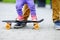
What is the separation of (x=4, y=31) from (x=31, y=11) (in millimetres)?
787

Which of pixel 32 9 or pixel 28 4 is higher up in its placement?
pixel 28 4

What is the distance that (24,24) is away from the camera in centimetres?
671

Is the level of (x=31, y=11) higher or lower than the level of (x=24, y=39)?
higher

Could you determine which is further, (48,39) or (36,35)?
(36,35)

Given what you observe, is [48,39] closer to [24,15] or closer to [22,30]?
[22,30]

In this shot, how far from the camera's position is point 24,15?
6633 millimetres

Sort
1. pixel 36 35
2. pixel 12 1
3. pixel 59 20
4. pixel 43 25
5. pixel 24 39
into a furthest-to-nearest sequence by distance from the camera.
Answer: pixel 12 1
pixel 43 25
pixel 59 20
pixel 36 35
pixel 24 39

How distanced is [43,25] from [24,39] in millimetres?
1849

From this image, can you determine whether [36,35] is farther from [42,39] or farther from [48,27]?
[48,27]

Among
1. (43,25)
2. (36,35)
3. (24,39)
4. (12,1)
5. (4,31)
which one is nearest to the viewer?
(24,39)

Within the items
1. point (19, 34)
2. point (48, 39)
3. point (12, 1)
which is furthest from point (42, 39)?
point (12, 1)

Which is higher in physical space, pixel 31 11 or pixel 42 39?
pixel 31 11

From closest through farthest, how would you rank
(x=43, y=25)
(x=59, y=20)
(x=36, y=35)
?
(x=36, y=35) → (x=59, y=20) → (x=43, y=25)

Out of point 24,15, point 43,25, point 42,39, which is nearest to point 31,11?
point 24,15
